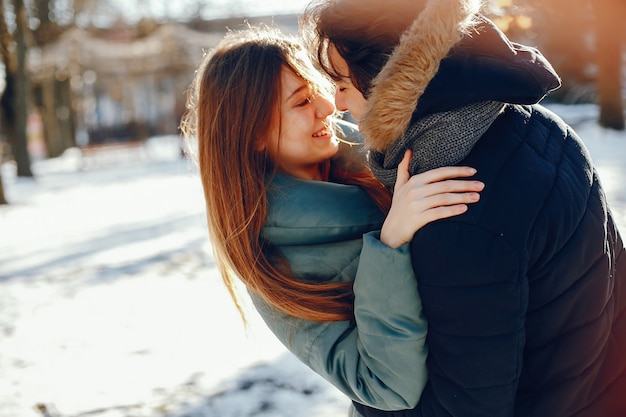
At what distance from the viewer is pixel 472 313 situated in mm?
1071

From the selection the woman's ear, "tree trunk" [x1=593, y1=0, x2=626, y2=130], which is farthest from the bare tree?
the woman's ear

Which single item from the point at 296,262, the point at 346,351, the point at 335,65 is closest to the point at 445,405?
the point at 346,351

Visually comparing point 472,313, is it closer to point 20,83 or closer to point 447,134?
point 447,134

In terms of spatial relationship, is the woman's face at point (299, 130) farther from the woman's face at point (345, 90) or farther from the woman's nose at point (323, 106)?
the woman's face at point (345, 90)

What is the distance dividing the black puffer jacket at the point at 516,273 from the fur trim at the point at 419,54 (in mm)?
11

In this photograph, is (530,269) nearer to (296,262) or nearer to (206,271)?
(296,262)

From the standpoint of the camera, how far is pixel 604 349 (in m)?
1.26

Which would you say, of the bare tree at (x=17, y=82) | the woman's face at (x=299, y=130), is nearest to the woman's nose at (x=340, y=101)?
the woman's face at (x=299, y=130)

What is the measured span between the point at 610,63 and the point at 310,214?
12921mm

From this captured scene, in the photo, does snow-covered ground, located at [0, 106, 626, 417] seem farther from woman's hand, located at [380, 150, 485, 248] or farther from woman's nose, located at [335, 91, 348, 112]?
woman's hand, located at [380, 150, 485, 248]

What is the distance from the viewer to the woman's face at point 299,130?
1757 mm

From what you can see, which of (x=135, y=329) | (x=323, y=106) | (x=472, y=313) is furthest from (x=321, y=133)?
(x=135, y=329)

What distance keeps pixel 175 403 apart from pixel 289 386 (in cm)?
62

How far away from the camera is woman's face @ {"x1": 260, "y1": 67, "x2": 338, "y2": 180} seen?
176 centimetres
